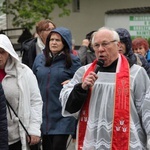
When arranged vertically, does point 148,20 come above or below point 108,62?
below

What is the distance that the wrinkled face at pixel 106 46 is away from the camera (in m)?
4.74

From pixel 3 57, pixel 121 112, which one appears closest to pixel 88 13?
pixel 3 57

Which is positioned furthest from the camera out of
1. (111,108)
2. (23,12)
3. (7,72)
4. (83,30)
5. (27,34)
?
(83,30)

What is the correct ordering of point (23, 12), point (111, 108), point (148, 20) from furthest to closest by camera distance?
point (23, 12), point (148, 20), point (111, 108)

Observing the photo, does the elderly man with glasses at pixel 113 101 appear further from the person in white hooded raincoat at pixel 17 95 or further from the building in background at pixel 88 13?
the building in background at pixel 88 13

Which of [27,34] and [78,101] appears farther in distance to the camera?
[27,34]

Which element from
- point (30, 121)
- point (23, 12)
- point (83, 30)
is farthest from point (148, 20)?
point (83, 30)

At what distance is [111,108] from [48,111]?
2.17 m

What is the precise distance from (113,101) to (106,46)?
0.45 meters

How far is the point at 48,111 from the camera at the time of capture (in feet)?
22.4

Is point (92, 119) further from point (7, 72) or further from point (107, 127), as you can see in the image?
point (7, 72)

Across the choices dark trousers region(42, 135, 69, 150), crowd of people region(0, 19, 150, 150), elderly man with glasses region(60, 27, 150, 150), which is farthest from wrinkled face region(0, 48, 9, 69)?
dark trousers region(42, 135, 69, 150)

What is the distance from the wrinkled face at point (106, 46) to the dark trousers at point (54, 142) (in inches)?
86.3

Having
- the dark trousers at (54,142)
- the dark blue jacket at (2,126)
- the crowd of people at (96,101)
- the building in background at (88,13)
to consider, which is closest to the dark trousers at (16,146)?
the crowd of people at (96,101)
